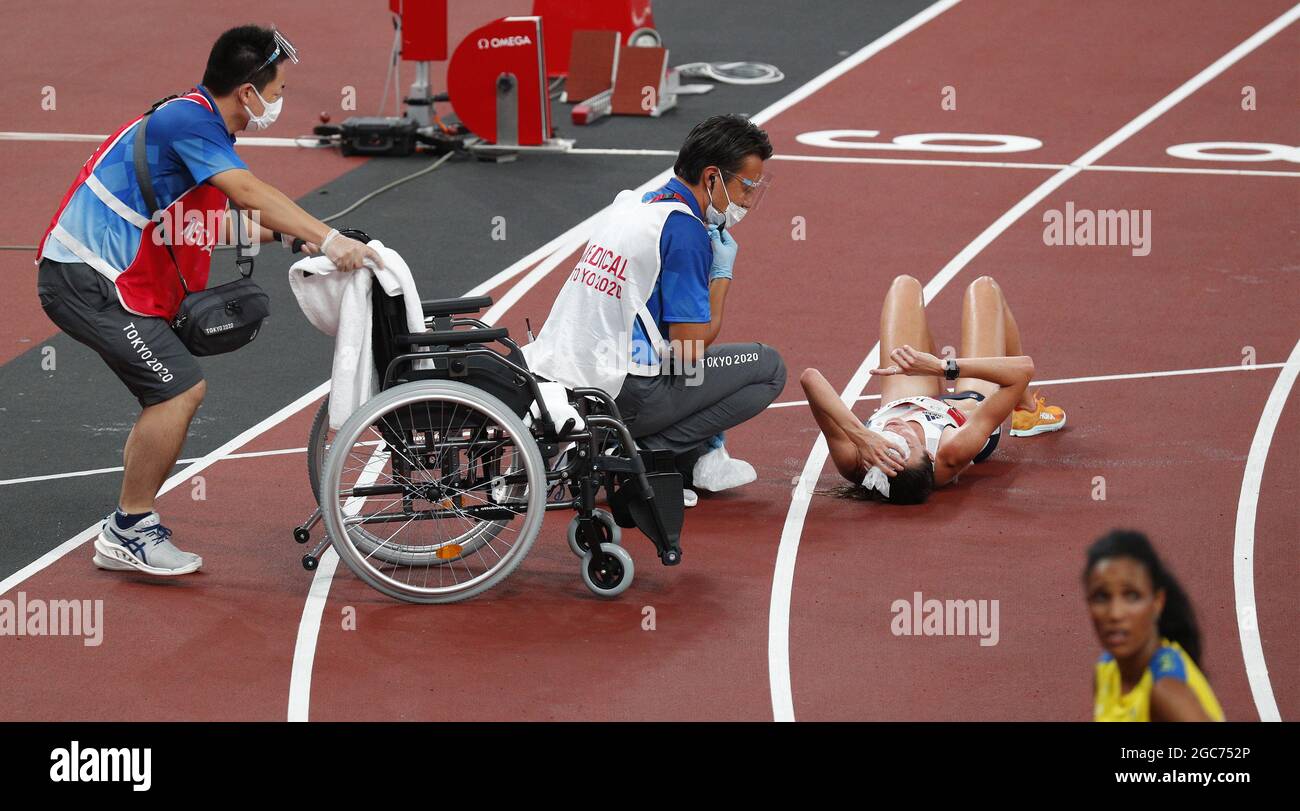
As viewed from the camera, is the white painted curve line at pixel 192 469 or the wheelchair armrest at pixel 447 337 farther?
the white painted curve line at pixel 192 469

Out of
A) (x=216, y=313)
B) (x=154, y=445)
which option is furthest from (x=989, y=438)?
(x=154, y=445)

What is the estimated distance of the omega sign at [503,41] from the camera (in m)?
12.5

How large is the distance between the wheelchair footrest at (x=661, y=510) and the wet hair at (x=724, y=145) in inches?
51.2

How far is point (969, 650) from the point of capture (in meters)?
5.97

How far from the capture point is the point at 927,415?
737 centimetres

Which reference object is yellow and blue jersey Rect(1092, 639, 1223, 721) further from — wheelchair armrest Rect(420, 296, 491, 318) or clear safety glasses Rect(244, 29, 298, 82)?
clear safety glasses Rect(244, 29, 298, 82)

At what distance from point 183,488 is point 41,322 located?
106 inches

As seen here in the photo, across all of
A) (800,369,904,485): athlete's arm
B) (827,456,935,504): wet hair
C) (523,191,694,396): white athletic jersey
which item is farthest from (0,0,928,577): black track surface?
(827,456,935,504): wet hair

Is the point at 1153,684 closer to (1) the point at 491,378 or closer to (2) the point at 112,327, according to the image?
(1) the point at 491,378

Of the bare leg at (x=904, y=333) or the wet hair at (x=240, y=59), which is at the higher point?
the wet hair at (x=240, y=59)

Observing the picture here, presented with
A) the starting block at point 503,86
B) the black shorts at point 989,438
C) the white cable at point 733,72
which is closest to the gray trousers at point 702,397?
the black shorts at point 989,438

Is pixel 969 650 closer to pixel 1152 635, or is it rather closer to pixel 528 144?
pixel 1152 635

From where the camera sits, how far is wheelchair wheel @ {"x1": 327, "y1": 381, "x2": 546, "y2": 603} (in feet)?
19.4

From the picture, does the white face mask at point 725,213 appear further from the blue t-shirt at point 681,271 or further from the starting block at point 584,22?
the starting block at point 584,22
